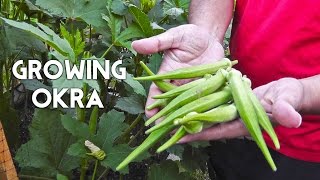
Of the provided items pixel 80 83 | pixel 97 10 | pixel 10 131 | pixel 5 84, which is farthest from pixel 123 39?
pixel 5 84

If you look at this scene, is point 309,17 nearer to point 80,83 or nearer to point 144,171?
point 80,83

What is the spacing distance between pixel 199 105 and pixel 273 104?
6.4 inches

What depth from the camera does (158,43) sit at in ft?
5.17

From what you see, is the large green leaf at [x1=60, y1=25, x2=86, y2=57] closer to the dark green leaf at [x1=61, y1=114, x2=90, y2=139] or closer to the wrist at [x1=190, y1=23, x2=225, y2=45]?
the dark green leaf at [x1=61, y1=114, x2=90, y2=139]

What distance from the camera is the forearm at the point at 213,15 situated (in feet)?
6.07

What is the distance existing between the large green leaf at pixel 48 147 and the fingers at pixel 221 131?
0.45 meters

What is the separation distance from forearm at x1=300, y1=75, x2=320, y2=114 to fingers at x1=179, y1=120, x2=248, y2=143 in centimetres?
14

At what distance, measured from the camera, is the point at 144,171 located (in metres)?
2.39

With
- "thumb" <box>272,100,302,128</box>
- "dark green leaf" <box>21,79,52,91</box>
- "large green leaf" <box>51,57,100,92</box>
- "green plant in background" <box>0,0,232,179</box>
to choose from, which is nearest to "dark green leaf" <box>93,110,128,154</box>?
"green plant in background" <box>0,0,232,179</box>

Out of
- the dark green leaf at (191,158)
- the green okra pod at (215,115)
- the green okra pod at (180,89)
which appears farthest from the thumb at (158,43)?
the dark green leaf at (191,158)

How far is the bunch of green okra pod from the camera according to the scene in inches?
55.4

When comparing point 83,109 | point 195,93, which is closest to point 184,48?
point 195,93

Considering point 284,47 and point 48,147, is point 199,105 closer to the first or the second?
point 284,47

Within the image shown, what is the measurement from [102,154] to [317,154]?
23.6 inches
